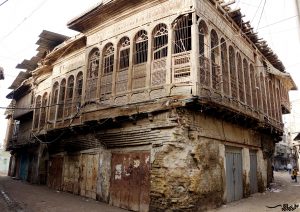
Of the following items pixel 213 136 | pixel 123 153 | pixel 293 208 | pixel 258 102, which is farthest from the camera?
pixel 258 102

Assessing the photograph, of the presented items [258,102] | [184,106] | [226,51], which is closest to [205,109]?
[184,106]

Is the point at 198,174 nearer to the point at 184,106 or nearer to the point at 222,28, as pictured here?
the point at 184,106

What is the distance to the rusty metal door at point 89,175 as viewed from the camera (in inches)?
496

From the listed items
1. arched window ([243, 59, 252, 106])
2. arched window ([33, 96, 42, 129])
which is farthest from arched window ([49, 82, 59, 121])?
arched window ([243, 59, 252, 106])

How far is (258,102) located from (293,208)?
7.42 m

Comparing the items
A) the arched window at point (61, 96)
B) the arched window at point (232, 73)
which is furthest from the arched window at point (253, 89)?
the arched window at point (61, 96)

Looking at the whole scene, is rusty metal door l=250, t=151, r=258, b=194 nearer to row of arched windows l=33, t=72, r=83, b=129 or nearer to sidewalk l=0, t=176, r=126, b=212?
sidewalk l=0, t=176, r=126, b=212

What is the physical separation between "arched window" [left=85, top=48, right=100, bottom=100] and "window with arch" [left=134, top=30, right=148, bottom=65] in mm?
2579

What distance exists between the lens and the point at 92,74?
13.6 meters

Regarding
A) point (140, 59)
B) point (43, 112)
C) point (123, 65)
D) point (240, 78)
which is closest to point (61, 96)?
point (43, 112)

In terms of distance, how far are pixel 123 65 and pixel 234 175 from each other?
265 inches

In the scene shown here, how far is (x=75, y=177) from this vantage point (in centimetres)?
1419

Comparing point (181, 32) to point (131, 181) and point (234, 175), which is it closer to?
point (131, 181)

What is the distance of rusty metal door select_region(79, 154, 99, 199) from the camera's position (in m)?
12.6
